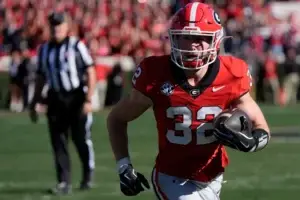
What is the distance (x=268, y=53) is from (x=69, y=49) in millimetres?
11490

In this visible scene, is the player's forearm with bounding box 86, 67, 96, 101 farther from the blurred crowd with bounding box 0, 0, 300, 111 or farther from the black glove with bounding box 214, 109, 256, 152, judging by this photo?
the blurred crowd with bounding box 0, 0, 300, 111

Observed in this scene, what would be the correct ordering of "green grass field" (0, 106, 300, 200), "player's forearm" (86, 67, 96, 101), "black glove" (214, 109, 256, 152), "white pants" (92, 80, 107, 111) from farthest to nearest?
"white pants" (92, 80, 107, 111), "player's forearm" (86, 67, 96, 101), "green grass field" (0, 106, 300, 200), "black glove" (214, 109, 256, 152)

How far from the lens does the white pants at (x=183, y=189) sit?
182 inches

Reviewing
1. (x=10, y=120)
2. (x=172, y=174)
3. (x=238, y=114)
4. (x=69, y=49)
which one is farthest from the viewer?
(x=10, y=120)

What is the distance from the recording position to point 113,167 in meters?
9.66

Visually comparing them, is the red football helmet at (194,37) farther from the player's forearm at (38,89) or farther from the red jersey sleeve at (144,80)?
the player's forearm at (38,89)

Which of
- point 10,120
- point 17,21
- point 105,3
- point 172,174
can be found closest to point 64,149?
point 172,174

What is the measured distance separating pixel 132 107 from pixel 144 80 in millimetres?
166

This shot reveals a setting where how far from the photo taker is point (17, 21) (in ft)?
62.6

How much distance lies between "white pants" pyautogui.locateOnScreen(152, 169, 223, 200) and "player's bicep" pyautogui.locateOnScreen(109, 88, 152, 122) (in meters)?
0.33

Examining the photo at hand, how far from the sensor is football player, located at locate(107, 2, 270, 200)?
444 cm

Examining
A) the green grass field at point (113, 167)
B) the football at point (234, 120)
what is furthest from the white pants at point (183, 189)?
the green grass field at point (113, 167)

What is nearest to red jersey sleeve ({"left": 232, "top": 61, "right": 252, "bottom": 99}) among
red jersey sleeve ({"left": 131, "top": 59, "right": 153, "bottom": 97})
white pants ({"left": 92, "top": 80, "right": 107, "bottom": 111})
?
red jersey sleeve ({"left": 131, "top": 59, "right": 153, "bottom": 97})

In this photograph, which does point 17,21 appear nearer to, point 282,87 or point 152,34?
point 152,34
